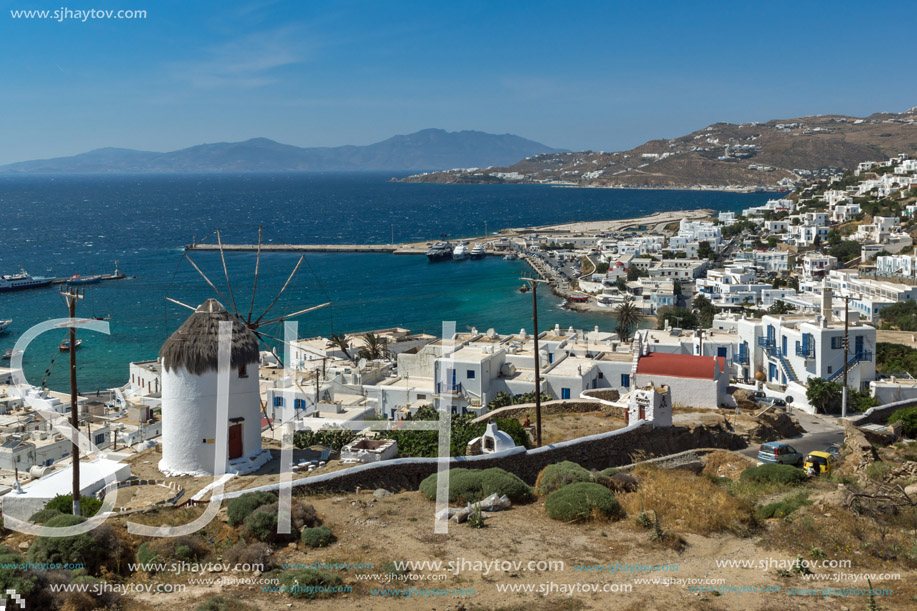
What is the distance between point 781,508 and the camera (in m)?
13.4

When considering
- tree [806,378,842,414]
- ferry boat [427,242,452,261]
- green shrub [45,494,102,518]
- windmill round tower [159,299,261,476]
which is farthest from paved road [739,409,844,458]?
ferry boat [427,242,452,261]

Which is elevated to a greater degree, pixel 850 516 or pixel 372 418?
pixel 850 516

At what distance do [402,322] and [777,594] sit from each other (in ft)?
215

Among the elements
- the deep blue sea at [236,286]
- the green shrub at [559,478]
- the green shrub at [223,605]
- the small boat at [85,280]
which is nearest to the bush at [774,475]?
the green shrub at [559,478]

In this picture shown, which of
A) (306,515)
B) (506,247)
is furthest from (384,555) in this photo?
(506,247)

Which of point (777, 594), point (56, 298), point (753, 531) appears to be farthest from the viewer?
point (56, 298)

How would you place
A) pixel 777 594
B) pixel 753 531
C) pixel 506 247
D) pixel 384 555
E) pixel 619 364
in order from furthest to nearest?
pixel 506 247
pixel 619 364
pixel 753 531
pixel 384 555
pixel 777 594

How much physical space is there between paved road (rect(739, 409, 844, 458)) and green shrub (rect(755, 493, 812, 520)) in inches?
270

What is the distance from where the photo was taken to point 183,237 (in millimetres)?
140500

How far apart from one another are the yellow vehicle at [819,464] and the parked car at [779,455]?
441 mm

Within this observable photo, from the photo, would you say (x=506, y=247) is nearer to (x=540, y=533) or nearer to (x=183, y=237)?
(x=183, y=237)

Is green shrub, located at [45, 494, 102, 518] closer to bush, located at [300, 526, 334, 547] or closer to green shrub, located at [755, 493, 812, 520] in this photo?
bush, located at [300, 526, 334, 547]

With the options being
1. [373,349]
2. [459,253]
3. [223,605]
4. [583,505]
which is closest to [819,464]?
[583,505]

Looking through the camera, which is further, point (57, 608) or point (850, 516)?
point (850, 516)
